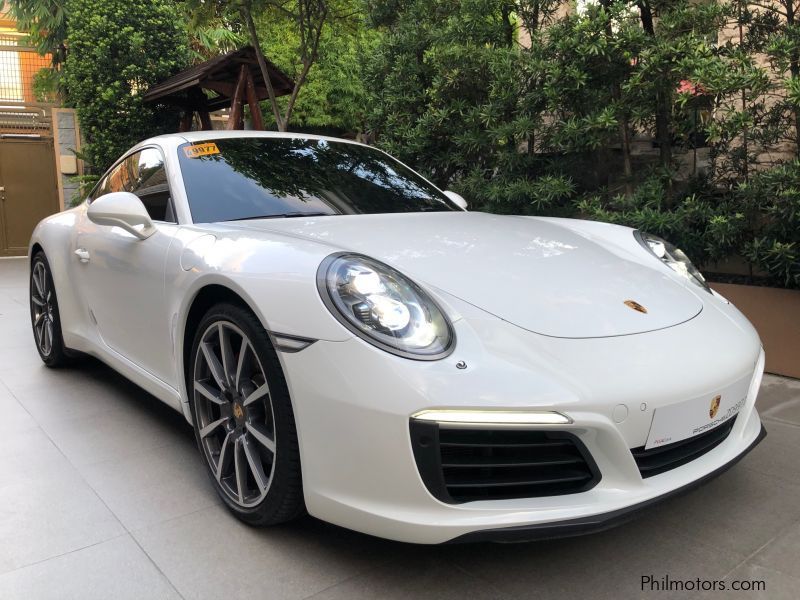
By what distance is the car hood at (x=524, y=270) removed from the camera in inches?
79.6

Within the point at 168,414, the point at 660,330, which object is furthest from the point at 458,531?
the point at 168,414

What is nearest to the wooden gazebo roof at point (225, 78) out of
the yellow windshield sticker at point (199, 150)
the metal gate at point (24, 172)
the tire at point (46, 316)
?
the metal gate at point (24, 172)

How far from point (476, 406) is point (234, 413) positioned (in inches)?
38.1

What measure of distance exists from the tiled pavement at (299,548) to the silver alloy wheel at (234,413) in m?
0.16

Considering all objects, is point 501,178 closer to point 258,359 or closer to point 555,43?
point 555,43

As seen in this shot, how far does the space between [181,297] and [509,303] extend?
1.19 metres

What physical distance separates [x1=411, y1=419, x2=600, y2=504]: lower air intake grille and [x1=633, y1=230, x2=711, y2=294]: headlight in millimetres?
1208

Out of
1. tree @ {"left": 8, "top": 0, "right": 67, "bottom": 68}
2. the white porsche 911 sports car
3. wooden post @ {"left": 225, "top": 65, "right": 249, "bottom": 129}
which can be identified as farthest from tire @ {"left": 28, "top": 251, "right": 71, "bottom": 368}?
tree @ {"left": 8, "top": 0, "right": 67, "bottom": 68}

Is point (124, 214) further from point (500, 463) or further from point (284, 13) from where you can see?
point (284, 13)

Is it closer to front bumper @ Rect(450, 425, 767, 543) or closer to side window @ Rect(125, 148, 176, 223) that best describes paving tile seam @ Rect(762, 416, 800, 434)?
front bumper @ Rect(450, 425, 767, 543)

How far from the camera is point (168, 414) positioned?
3.43 m

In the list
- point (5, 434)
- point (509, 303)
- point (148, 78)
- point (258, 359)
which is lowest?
point (5, 434)

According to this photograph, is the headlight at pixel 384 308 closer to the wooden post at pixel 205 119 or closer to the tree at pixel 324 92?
the wooden post at pixel 205 119

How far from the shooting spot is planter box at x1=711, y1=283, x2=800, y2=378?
12.8 feet
